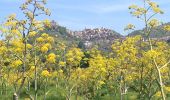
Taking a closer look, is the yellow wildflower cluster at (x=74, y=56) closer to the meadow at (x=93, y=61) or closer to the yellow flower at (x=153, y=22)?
the meadow at (x=93, y=61)

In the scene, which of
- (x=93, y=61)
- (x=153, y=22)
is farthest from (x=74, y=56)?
(x=153, y=22)

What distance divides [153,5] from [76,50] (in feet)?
49.2

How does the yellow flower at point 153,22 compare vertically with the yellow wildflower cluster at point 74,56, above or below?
above

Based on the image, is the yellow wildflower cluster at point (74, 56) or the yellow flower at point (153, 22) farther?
the yellow wildflower cluster at point (74, 56)

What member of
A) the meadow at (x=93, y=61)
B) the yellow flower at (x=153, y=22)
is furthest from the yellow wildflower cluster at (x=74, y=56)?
the yellow flower at (x=153, y=22)

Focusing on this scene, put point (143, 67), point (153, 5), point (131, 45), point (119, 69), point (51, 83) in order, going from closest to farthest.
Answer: point (153, 5) < point (143, 67) < point (131, 45) < point (119, 69) < point (51, 83)

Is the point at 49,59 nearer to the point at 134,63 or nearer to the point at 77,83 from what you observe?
the point at 134,63

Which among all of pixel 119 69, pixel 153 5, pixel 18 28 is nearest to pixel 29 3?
pixel 18 28

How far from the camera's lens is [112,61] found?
31609 millimetres

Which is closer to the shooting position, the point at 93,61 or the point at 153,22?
the point at 153,22

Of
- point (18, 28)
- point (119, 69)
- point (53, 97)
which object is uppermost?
point (18, 28)

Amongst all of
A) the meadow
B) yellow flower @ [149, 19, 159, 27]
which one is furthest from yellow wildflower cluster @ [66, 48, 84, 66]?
yellow flower @ [149, 19, 159, 27]

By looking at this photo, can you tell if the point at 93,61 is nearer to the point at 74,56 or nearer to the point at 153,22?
the point at 74,56

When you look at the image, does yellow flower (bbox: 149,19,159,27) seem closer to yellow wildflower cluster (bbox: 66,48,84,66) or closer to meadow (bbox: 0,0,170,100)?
meadow (bbox: 0,0,170,100)
